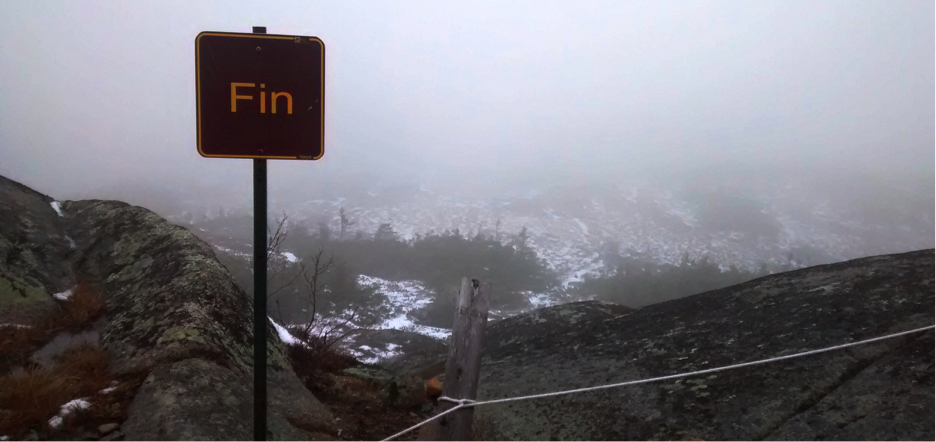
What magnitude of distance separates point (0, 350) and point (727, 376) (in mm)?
6171

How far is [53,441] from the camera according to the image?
10.8 ft

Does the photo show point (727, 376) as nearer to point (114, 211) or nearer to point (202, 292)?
point (202, 292)

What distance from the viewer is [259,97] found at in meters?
2.77

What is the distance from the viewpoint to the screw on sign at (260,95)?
2689 mm

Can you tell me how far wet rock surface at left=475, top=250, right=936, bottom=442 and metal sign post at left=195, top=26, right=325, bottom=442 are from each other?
120 inches

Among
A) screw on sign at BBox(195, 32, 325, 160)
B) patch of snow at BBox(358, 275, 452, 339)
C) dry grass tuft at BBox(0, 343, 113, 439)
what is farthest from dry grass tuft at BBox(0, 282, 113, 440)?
patch of snow at BBox(358, 275, 452, 339)

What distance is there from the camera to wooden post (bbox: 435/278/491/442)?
3771mm

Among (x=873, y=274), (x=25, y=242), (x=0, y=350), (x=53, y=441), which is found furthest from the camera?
(x=25, y=242)

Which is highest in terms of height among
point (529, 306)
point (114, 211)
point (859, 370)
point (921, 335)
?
point (114, 211)

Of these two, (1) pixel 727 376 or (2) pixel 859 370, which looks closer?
(2) pixel 859 370

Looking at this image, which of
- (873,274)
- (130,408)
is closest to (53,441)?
(130,408)

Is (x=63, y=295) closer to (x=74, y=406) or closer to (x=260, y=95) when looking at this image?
(x=74, y=406)

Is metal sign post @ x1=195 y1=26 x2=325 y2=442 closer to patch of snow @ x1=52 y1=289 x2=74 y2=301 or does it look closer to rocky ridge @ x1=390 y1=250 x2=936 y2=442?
rocky ridge @ x1=390 y1=250 x2=936 y2=442

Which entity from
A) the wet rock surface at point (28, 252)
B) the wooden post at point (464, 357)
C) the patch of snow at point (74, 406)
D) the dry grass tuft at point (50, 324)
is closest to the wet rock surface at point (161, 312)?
the wet rock surface at point (28, 252)
